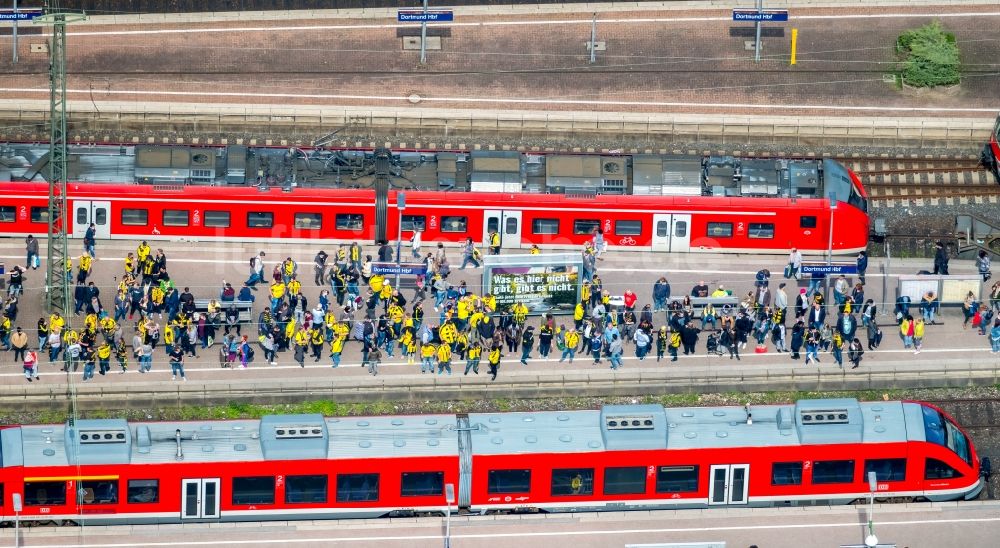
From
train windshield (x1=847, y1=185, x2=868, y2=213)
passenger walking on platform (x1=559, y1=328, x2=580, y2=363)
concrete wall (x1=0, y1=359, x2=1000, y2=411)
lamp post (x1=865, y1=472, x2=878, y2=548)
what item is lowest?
lamp post (x1=865, y1=472, x2=878, y2=548)

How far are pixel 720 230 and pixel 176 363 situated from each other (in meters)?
22.4

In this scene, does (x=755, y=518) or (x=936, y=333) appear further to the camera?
(x=936, y=333)

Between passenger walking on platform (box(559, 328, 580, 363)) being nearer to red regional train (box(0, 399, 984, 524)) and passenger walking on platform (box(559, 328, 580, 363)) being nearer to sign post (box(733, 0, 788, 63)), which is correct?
red regional train (box(0, 399, 984, 524))

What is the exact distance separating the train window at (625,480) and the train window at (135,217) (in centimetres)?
2426

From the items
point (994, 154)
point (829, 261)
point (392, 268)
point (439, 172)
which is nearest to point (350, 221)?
point (439, 172)

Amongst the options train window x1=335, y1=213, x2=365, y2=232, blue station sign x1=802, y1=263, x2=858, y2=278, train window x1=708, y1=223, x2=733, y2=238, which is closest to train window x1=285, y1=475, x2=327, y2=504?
train window x1=335, y1=213, x2=365, y2=232

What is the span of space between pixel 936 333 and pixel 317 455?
80.0 ft

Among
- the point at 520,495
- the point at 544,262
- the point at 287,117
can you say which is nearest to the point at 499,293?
the point at 544,262

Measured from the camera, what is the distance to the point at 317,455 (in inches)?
3211

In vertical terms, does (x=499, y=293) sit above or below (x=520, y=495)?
above

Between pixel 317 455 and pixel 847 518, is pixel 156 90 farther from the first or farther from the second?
pixel 847 518

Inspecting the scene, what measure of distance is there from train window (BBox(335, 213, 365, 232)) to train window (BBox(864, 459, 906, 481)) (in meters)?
23.9

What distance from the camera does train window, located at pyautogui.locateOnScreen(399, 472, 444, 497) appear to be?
82062 millimetres

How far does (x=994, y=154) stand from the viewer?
4124 inches
